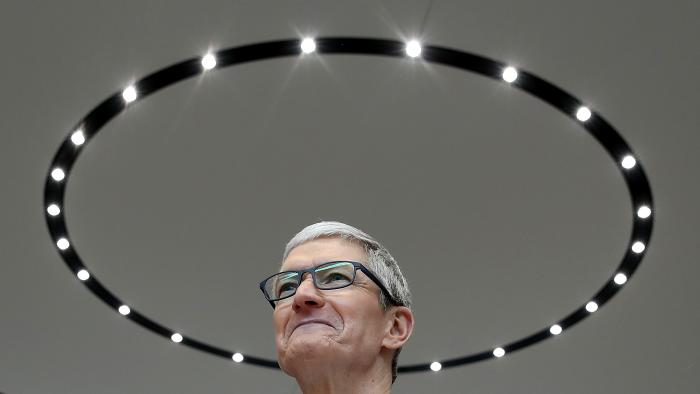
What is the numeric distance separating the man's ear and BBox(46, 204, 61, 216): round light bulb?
7030 millimetres

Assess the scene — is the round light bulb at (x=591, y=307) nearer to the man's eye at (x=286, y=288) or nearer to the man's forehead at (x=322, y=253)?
the man's forehead at (x=322, y=253)

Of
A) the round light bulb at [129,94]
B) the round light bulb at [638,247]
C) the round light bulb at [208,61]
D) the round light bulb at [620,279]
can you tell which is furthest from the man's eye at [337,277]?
the round light bulb at [620,279]

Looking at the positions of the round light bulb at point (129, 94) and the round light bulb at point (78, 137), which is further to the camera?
the round light bulb at point (78, 137)

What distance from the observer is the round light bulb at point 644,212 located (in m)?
8.63

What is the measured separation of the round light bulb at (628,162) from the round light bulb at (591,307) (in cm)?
259

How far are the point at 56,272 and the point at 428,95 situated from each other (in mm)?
5126

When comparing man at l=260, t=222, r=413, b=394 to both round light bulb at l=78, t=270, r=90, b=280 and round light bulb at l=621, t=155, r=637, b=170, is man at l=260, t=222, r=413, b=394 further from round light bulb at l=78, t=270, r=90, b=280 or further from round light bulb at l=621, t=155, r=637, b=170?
round light bulb at l=78, t=270, r=90, b=280

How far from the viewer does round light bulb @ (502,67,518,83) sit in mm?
7340

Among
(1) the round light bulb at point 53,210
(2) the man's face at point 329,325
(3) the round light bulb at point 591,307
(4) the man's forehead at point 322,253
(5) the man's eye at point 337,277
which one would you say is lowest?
(2) the man's face at point 329,325

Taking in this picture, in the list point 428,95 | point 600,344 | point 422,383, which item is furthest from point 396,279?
point 422,383

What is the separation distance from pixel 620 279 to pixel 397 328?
25.3 ft

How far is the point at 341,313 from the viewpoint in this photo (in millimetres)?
2457

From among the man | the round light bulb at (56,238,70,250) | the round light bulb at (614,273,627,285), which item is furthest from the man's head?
the round light bulb at (614,273,627,285)

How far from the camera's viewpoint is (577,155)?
816 centimetres
